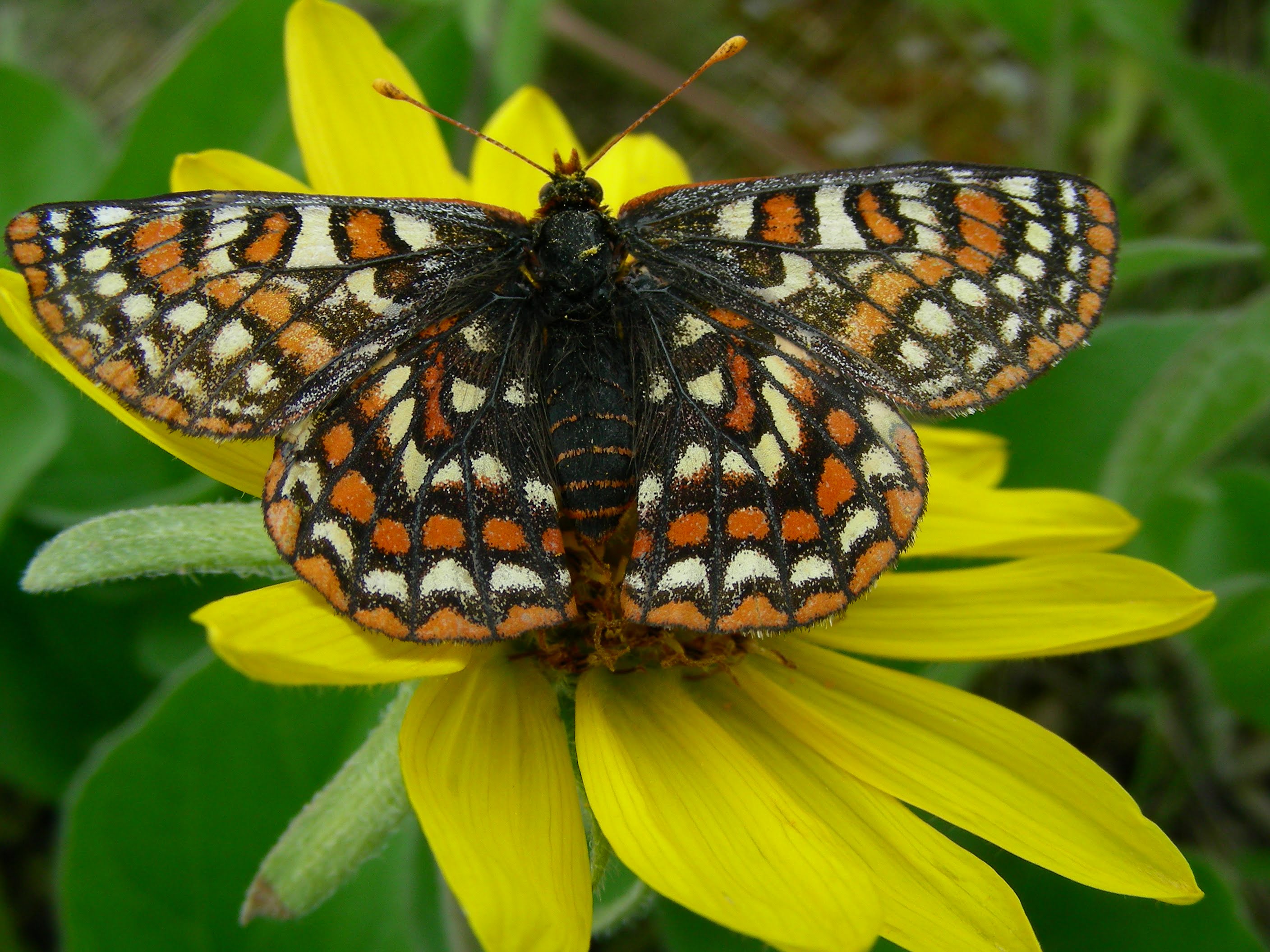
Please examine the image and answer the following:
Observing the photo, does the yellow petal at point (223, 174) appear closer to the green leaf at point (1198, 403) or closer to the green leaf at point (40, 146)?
the green leaf at point (40, 146)

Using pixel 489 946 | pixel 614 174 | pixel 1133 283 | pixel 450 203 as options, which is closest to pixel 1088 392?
pixel 1133 283

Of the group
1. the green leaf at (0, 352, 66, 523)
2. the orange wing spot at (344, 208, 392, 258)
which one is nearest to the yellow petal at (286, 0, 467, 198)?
the orange wing spot at (344, 208, 392, 258)

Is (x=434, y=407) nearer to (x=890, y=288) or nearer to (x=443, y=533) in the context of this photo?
(x=443, y=533)

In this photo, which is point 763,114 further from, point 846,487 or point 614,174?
point 846,487

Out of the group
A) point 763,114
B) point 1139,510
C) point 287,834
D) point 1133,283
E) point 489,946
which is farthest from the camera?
point 763,114

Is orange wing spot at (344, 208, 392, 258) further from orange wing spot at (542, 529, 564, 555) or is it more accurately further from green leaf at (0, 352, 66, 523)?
green leaf at (0, 352, 66, 523)
